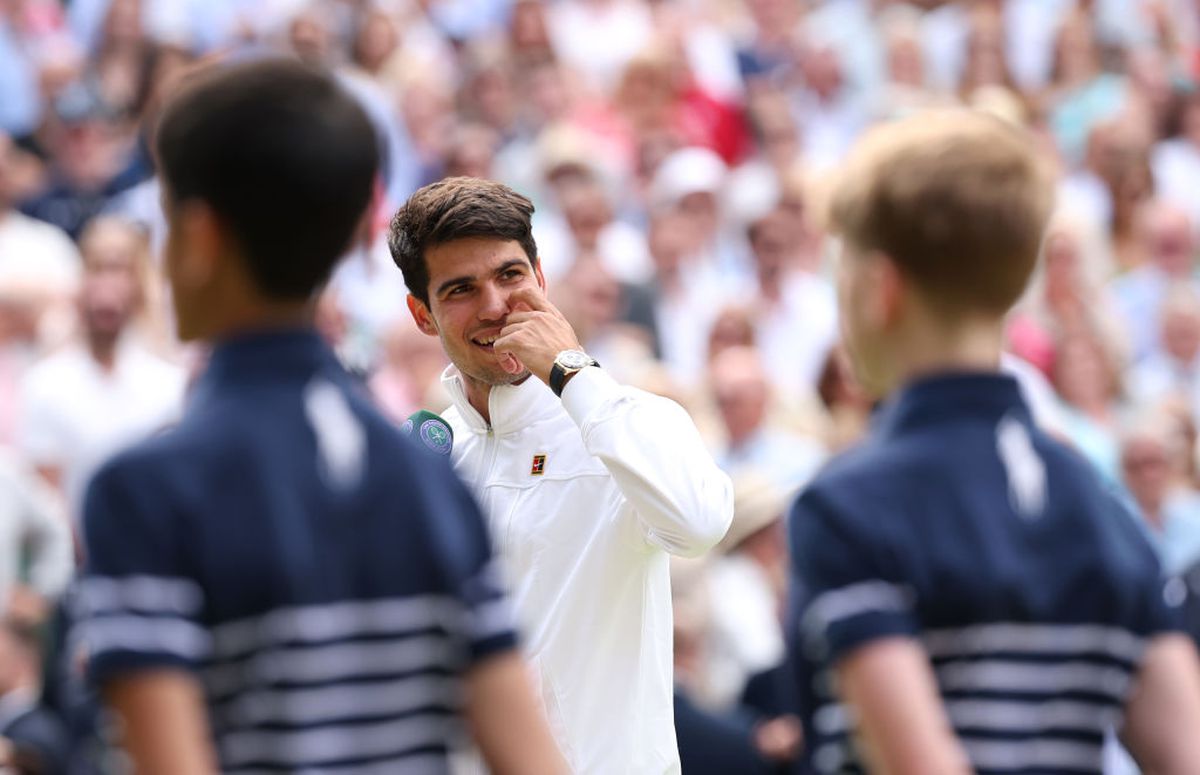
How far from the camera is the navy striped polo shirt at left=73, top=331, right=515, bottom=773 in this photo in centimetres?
218

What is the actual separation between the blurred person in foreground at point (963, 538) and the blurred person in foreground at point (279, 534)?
42 cm

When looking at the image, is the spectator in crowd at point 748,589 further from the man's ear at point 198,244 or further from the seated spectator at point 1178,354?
the man's ear at point 198,244

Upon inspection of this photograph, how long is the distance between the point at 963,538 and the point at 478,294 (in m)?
1.85

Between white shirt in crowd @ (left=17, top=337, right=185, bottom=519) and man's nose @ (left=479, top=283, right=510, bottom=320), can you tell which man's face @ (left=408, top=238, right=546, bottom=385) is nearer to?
man's nose @ (left=479, top=283, right=510, bottom=320)

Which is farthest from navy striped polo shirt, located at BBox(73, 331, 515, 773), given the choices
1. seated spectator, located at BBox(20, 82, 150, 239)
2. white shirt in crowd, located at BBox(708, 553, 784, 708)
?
seated spectator, located at BBox(20, 82, 150, 239)

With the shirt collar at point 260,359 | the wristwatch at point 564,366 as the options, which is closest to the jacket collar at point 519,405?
the wristwatch at point 564,366

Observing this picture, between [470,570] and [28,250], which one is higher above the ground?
[28,250]

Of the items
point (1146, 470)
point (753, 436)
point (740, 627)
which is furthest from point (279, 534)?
point (753, 436)

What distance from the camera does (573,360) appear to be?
3.76 m

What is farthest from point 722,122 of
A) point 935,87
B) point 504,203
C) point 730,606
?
point 504,203

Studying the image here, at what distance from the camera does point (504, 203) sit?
4.06 meters

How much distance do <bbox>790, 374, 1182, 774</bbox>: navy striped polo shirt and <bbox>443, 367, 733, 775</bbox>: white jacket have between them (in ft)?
3.84

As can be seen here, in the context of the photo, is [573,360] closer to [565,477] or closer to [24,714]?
[565,477]

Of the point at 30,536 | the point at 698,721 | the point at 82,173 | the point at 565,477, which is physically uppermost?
the point at 82,173
